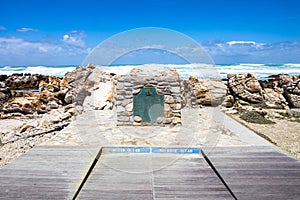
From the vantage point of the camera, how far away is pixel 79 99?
9.52 meters

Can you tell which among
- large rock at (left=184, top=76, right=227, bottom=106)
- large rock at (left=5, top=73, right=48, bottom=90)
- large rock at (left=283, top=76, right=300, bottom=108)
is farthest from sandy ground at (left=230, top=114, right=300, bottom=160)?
large rock at (left=5, top=73, right=48, bottom=90)

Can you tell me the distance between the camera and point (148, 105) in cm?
639

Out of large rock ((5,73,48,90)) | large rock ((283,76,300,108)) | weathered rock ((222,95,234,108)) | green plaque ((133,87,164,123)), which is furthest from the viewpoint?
large rock ((5,73,48,90))

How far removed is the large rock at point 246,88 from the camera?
11.8 meters

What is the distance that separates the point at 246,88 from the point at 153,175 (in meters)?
9.60

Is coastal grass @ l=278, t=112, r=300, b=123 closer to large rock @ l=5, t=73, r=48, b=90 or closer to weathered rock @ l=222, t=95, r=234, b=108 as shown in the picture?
weathered rock @ l=222, t=95, r=234, b=108

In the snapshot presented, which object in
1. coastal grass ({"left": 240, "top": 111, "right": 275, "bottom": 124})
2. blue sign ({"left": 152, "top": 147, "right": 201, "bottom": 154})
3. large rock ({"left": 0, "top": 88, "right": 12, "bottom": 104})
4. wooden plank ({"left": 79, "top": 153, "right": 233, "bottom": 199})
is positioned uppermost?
large rock ({"left": 0, "top": 88, "right": 12, "bottom": 104})

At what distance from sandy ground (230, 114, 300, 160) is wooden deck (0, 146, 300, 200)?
157 cm

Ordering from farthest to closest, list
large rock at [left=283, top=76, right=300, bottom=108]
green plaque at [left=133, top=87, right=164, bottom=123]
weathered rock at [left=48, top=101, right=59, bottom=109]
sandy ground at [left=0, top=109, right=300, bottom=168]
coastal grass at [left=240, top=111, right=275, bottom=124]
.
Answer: large rock at [left=283, top=76, right=300, bottom=108] < weathered rock at [left=48, top=101, right=59, bottom=109] < coastal grass at [left=240, top=111, right=275, bottom=124] < green plaque at [left=133, top=87, right=164, bottom=123] < sandy ground at [left=0, top=109, right=300, bottom=168]

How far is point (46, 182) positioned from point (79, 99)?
6.42 metres

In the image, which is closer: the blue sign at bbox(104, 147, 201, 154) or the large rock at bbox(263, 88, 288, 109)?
the blue sign at bbox(104, 147, 201, 154)

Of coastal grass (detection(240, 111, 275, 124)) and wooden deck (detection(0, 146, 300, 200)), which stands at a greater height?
wooden deck (detection(0, 146, 300, 200))

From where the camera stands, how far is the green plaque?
6332 mm

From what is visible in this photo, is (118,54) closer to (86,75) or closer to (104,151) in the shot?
(104,151)
